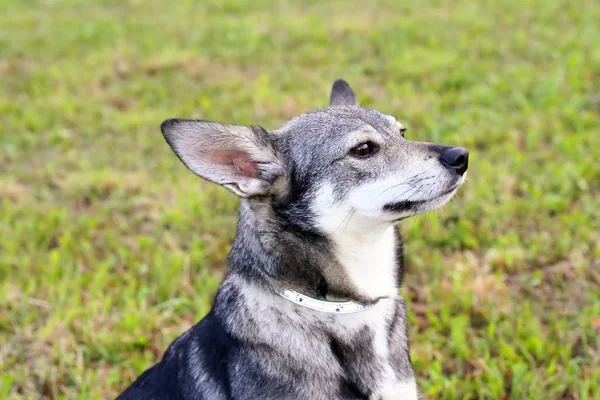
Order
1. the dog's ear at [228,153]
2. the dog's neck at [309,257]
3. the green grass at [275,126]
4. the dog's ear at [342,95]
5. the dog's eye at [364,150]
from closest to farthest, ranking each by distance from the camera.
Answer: the dog's ear at [228,153] < the dog's neck at [309,257] < the dog's eye at [364,150] < the dog's ear at [342,95] < the green grass at [275,126]

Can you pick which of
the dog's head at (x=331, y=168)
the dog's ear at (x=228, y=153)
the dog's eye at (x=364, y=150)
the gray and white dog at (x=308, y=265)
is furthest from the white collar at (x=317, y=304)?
the dog's eye at (x=364, y=150)

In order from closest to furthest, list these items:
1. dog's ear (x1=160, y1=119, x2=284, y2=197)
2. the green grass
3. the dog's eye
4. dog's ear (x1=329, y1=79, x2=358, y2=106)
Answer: dog's ear (x1=160, y1=119, x2=284, y2=197)
the dog's eye
dog's ear (x1=329, y1=79, x2=358, y2=106)
the green grass

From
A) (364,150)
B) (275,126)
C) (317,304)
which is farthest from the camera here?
(275,126)

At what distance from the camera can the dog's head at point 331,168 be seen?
2.66m

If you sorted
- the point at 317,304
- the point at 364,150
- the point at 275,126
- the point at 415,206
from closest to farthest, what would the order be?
the point at 317,304 → the point at 415,206 → the point at 364,150 → the point at 275,126

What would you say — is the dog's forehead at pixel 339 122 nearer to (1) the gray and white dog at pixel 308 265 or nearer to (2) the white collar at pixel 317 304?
(1) the gray and white dog at pixel 308 265

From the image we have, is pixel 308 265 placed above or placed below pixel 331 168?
below

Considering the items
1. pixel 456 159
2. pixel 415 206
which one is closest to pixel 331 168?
pixel 415 206

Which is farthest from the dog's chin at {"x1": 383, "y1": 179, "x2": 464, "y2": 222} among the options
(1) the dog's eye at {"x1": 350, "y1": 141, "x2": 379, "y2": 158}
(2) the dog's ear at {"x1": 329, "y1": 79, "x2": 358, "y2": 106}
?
(2) the dog's ear at {"x1": 329, "y1": 79, "x2": 358, "y2": 106}

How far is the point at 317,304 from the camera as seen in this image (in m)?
2.61

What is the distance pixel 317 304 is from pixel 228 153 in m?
0.76

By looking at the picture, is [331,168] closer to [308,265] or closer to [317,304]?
[308,265]

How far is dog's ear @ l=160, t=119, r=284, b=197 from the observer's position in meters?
2.51

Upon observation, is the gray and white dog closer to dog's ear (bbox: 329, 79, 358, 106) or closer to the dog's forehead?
the dog's forehead
